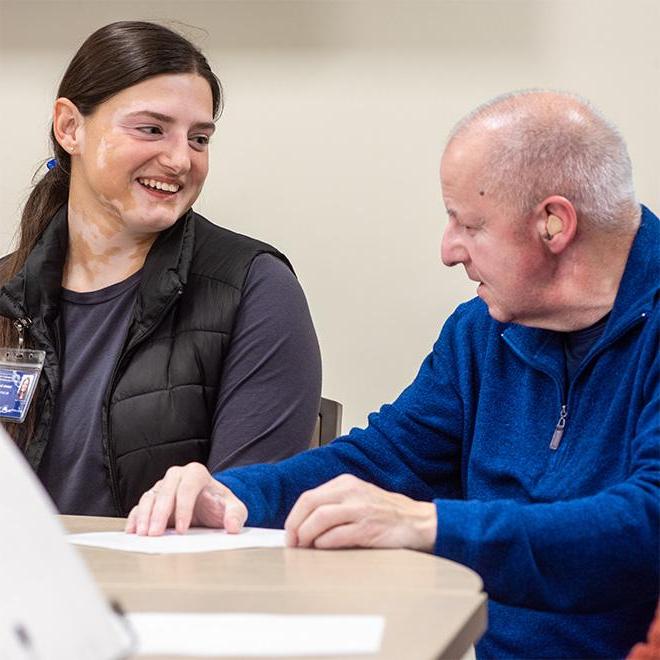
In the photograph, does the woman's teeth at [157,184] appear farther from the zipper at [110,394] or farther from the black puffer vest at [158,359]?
the zipper at [110,394]

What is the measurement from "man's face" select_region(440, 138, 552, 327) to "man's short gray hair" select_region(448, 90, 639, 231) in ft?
0.07

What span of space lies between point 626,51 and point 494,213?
1.40m

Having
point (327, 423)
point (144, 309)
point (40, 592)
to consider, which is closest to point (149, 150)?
point (144, 309)

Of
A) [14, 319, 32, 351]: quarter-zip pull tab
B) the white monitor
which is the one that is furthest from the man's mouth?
the white monitor

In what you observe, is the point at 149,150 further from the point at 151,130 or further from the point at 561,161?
the point at 561,161

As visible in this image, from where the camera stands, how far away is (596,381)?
1729mm

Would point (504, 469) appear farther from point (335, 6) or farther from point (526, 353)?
point (335, 6)

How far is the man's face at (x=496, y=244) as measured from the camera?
1.80 metres

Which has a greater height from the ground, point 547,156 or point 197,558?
point 547,156

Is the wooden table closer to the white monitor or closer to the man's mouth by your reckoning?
the white monitor

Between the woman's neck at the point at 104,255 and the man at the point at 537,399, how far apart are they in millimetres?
714

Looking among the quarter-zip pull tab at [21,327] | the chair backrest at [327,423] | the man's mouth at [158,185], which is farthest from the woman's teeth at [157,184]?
the chair backrest at [327,423]

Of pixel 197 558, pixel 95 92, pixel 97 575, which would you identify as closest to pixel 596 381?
pixel 197 558

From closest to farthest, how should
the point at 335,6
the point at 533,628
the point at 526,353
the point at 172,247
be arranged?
1. the point at 533,628
2. the point at 526,353
3. the point at 172,247
4. the point at 335,6
